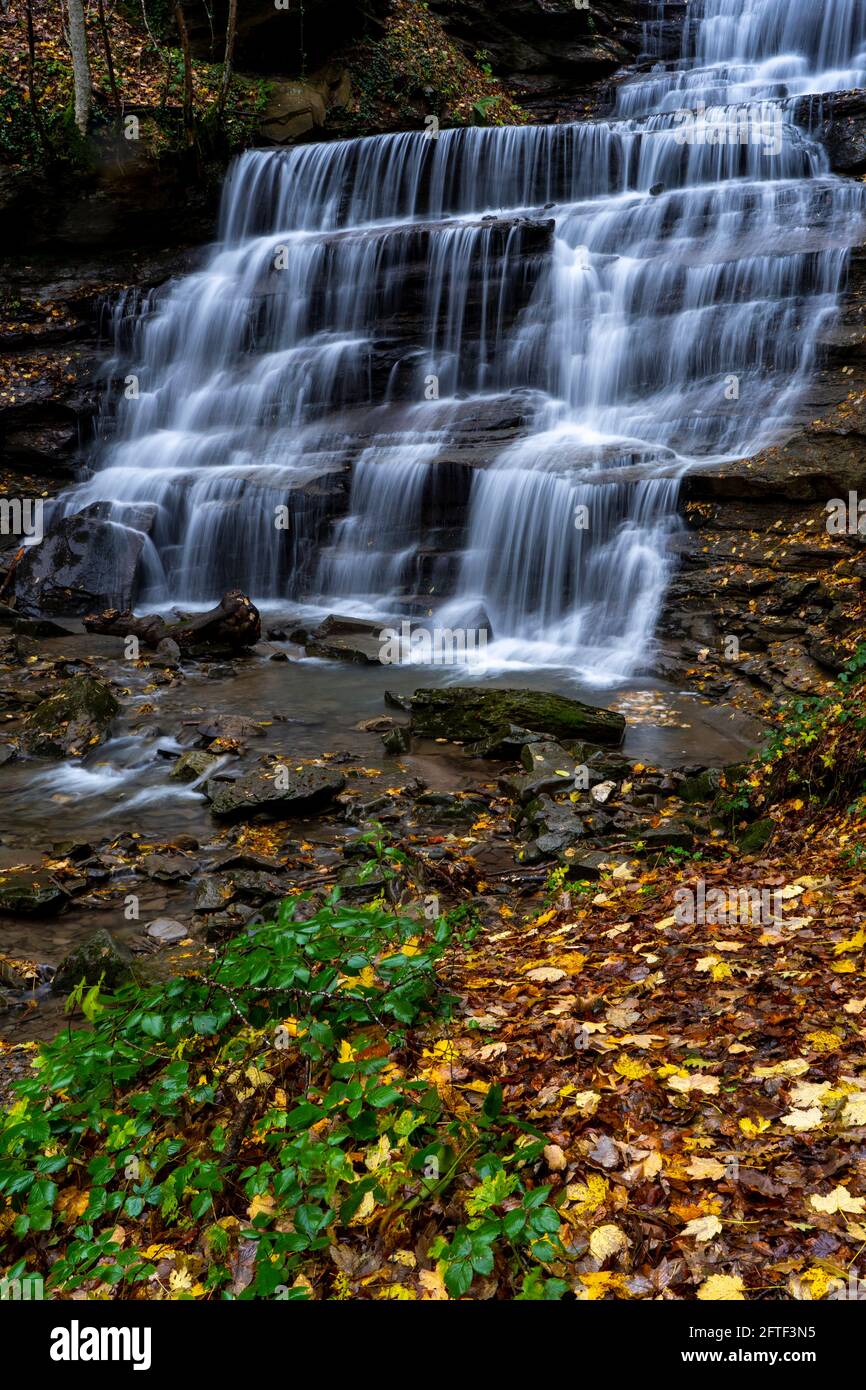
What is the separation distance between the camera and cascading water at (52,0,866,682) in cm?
1346

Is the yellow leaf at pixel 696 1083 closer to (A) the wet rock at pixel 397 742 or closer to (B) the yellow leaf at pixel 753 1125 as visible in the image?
(B) the yellow leaf at pixel 753 1125

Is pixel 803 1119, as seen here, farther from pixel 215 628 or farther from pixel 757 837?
pixel 215 628

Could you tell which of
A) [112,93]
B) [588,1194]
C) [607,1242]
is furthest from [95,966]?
[112,93]

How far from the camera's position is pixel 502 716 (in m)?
9.30

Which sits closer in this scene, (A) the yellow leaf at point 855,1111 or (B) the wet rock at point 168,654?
(A) the yellow leaf at point 855,1111

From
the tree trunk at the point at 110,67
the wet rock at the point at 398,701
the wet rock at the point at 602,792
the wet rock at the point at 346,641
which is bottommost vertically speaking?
the wet rock at the point at 398,701

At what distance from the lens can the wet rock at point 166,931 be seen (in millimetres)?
6094

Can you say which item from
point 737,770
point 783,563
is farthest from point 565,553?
point 737,770

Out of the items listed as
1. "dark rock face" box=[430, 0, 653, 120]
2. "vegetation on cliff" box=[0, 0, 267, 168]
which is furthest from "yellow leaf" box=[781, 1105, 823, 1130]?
"dark rock face" box=[430, 0, 653, 120]

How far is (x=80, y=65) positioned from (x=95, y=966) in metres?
19.1

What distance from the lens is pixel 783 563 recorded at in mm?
11289

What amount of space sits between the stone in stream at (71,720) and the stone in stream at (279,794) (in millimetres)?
2249

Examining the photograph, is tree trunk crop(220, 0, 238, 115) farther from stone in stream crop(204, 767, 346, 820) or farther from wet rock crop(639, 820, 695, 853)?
wet rock crop(639, 820, 695, 853)

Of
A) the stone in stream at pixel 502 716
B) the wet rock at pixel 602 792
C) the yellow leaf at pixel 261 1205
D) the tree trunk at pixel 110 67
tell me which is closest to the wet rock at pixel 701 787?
the wet rock at pixel 602 792
